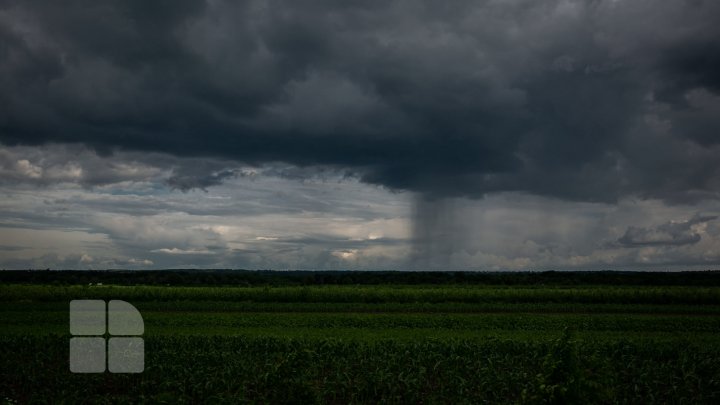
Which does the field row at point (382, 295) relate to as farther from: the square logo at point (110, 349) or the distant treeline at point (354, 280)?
the square logo at point (110, 349)

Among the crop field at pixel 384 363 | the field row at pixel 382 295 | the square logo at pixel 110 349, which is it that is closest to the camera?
the crop field at pixel 384 363

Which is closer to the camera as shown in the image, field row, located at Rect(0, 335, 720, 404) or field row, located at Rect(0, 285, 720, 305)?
field row, located at Rect(0, 335, 720, 404)

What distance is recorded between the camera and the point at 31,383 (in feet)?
60.2

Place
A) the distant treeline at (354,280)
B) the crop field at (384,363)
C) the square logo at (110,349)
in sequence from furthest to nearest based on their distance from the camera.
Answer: the distant treeline at (354,280), the square logo at (110,349), the crop field at (384,363)

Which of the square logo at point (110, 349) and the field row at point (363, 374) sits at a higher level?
the square logo at point (110, 349)

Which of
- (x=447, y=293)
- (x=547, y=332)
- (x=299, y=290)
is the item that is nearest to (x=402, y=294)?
(x=447, y=293)

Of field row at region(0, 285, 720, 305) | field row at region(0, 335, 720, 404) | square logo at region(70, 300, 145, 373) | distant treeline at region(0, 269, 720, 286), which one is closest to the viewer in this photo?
field row at region(0, 335, 720, 404)

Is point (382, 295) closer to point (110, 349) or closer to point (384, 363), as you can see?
point (384, 363)

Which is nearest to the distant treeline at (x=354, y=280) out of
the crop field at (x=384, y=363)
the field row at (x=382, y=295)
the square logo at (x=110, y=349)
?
the field row at (x=382, y=295)

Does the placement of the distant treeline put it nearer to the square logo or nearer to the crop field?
the crop field

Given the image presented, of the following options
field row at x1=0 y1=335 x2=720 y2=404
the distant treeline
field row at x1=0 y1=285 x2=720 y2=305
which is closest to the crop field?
field row at x1=0 y1=335 x2=720 y2=404

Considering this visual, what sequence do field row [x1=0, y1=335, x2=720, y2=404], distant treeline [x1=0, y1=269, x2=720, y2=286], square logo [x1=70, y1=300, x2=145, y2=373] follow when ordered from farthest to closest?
distant treeline [x1=0, y1=269, x2=720, y2=286]
square logo [x1=70, y1=300, x2=145, y2=373]
field row [x1=0, y1=335, x2=720, y2=404]

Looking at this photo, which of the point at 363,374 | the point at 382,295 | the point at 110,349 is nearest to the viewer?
the point at 363,374

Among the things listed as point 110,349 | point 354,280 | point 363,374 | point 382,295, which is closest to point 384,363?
point 363,374
